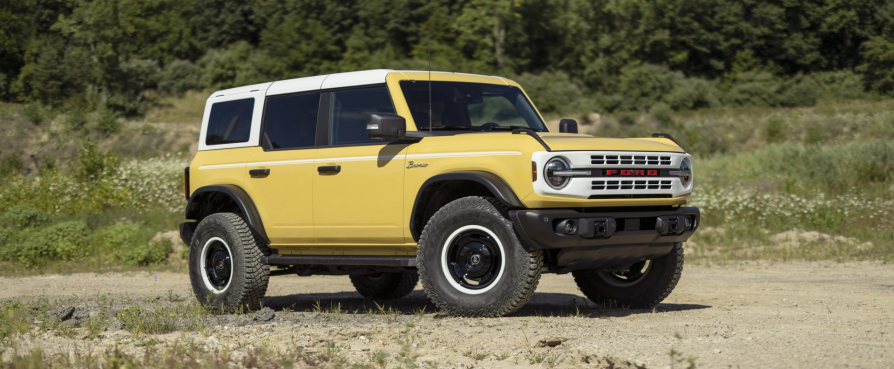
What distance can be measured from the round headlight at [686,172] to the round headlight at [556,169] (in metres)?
1.43

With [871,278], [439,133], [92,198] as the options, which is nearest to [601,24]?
[92,198]

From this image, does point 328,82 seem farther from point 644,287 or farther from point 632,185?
point 644,287

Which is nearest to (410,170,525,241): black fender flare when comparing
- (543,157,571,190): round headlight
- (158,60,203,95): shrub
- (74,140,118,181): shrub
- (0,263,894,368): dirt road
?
(543,157,571,190): round headlight

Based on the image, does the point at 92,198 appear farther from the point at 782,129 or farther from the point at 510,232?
the point at 782,129

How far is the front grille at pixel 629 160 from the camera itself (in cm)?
724

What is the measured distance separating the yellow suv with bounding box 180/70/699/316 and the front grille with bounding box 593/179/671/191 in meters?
0.01

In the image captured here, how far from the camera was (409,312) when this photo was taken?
9289 millimetres

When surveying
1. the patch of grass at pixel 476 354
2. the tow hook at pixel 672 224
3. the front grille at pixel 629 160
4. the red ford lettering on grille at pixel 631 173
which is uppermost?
the front grille at pixel 629 160

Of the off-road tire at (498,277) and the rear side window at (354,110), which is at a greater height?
the rear side window at (354,110)

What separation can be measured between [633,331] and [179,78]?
59946 mm

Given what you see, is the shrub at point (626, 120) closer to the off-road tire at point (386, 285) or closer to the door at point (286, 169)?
the off-road tire at point (386, 285)

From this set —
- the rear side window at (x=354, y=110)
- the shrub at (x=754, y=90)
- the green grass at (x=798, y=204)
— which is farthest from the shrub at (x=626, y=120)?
the rear side window at (x=354, y=110)

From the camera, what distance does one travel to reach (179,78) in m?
62.8

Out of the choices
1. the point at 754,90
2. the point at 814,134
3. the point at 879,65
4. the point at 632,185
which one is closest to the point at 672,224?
the point at 632,185
